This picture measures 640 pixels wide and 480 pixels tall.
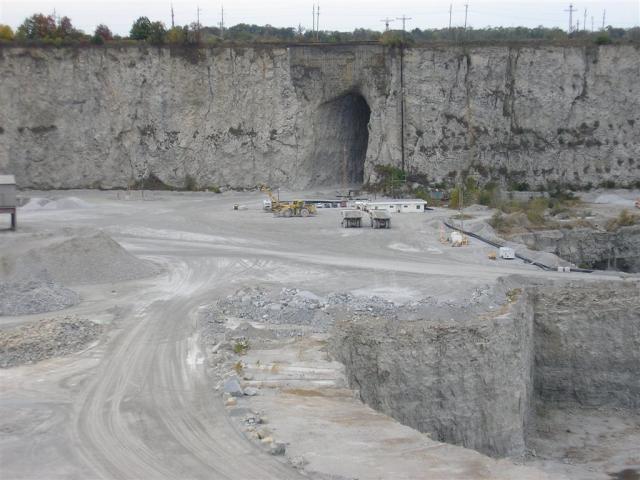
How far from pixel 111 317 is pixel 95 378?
4.97 metres

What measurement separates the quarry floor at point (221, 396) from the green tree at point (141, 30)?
25.9 meters

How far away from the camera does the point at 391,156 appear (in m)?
47.8

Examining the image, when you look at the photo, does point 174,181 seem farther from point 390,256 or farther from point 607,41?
point 607,41

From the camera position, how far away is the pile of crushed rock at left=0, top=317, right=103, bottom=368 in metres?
15.7

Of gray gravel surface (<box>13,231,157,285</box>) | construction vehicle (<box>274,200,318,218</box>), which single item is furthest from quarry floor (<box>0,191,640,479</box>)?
construction vehicle (<box>274,200,318,218</box>)

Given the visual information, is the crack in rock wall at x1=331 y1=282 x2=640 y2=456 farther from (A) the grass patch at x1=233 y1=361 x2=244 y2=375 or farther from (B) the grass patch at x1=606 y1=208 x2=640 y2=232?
(B) the grass patch at x1=606 y1=208 x2=640 y2=232

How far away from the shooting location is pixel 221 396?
13438 millimetres

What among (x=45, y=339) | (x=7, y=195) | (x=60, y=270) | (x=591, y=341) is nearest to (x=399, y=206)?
(x=591, y=341)

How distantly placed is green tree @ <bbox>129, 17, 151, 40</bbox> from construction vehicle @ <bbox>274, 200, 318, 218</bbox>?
822 inches

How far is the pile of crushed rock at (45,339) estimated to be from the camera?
51.5 feet

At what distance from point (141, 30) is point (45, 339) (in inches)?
1579

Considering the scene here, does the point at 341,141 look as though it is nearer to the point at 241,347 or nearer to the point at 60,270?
the point at 60,270

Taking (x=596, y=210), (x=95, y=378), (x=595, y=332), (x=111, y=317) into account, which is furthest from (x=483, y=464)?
(x=596, y=210)

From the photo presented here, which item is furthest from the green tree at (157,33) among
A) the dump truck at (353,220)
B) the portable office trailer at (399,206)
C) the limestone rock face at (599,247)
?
the limestone rock face at (599,247)
